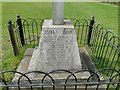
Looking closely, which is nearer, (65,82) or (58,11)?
(65,82)

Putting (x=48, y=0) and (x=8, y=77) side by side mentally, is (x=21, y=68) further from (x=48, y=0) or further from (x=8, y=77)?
(x=48, y=0)

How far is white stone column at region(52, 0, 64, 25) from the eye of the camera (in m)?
3.27

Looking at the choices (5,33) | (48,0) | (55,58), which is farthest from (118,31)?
Result: (48,0)

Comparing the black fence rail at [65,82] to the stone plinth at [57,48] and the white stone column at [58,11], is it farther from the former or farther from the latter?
the white stone column at [58,11]

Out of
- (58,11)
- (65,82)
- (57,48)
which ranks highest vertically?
(58,11)

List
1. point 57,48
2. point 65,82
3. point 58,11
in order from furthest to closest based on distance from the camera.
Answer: point 57,48 → point 58,11 → point 65,82

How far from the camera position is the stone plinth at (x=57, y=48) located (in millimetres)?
3338

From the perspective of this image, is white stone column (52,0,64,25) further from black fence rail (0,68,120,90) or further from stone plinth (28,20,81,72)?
black fence rail (0,68,120,90)

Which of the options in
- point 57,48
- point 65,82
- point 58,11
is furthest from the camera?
point 57,48

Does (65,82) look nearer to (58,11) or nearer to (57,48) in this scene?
(57,48)

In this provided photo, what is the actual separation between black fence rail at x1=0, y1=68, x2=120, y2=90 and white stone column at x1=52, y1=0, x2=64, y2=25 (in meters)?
0.89

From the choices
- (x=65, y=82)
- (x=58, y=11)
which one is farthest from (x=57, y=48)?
(x=65, y=82)

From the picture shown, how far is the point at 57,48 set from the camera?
346cm

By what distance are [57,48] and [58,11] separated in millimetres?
656
